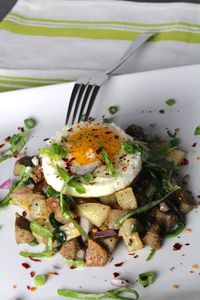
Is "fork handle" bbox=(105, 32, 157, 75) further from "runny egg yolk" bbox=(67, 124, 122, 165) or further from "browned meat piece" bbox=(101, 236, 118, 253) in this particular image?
"browned meat piece" bbox=(101, 236, 118, 253)

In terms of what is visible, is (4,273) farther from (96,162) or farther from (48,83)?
(48,83)

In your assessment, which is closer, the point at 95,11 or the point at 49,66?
the point at 49,66

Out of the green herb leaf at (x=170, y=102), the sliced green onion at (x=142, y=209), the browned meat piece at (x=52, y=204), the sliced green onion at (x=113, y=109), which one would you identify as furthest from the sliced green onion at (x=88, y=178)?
the green herb leaf at (x=170, y=102)

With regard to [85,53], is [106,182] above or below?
below

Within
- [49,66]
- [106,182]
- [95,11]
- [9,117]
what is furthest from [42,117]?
[95,11]

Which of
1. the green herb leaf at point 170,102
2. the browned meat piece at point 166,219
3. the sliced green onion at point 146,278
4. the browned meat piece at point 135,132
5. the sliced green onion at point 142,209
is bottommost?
the sliced green onion at point 146,278

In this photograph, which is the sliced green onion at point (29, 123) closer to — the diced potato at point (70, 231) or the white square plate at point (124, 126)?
the white square plate at point (124, 126)

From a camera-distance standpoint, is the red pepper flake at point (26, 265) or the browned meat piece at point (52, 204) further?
the browned meat piece at point (52, 204)
